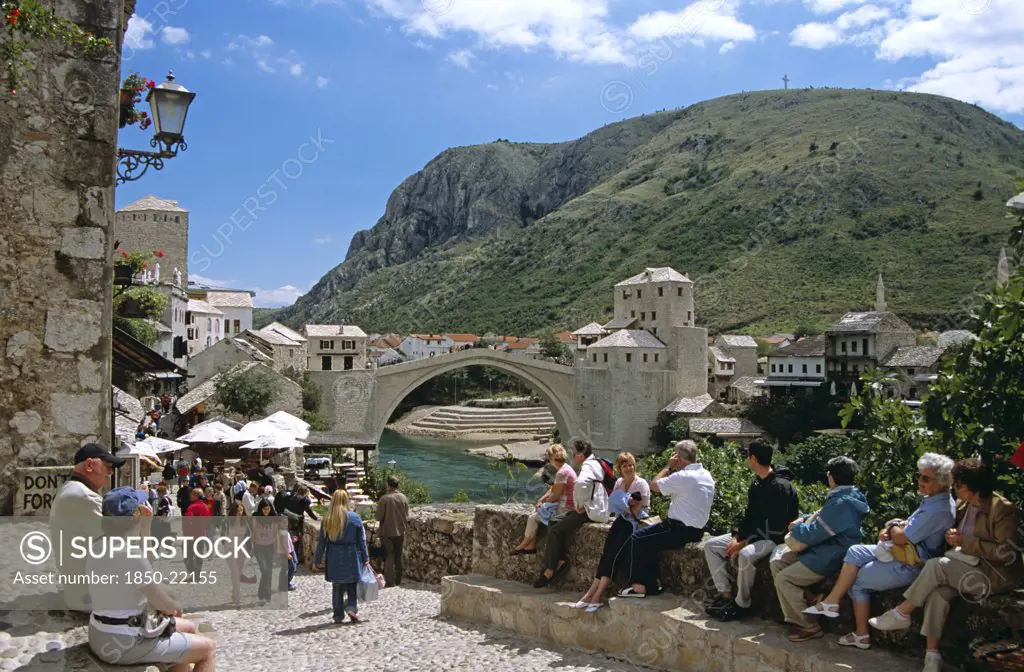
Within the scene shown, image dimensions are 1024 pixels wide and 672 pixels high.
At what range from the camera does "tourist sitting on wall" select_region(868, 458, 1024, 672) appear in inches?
145

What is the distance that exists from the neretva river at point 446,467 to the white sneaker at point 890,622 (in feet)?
75.1

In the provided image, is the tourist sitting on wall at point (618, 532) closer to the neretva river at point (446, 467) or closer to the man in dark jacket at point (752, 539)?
the man in dark jacket at point (752, 539)

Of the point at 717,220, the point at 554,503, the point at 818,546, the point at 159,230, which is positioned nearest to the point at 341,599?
the point at 554,503

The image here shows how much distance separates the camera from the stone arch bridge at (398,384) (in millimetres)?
37469

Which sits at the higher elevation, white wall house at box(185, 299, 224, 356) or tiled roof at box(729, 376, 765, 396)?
white wall house at box(185, 299, 224, 356)

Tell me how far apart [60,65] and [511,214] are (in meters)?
139

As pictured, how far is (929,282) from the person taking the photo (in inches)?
2329

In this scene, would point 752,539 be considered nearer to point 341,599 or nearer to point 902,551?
point 902,551

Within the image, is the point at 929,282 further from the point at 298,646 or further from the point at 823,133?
the point at 298,646

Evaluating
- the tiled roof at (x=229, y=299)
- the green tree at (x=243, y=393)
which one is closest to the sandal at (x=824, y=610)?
the green tree at (x=243, y=393)

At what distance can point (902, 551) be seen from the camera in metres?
3.97

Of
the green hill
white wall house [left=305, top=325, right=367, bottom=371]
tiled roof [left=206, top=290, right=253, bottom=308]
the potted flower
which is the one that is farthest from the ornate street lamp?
the green hill

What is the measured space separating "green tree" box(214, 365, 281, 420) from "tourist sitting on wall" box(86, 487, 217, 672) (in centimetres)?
2733

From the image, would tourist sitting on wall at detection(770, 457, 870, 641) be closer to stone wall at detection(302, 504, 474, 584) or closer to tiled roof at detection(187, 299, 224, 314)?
stone wall at detection(302, 504, 474, 584)
